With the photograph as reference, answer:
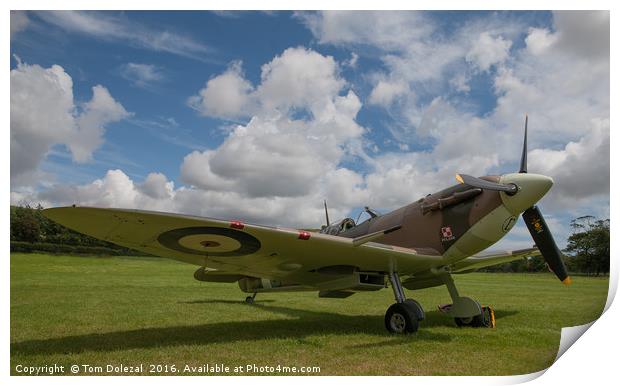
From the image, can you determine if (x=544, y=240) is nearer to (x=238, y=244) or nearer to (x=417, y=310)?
(x=417, y=310)

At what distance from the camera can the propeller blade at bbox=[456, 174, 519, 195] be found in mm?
6176

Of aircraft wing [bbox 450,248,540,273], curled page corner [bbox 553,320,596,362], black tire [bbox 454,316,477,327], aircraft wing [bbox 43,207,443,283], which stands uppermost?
aircraft wing [bbox 43,207,443,283]

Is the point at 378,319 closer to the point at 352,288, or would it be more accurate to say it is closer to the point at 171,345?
the point at 352,288

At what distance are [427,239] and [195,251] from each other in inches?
159

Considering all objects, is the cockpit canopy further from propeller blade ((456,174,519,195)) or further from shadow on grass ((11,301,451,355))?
propeller blade ((456,174,519,195))

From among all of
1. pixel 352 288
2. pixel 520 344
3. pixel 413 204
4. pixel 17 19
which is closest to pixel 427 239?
pixel 413 204

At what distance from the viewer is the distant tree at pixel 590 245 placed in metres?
5.48

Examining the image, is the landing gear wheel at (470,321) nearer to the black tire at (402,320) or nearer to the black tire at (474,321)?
the black tire at (474,321)

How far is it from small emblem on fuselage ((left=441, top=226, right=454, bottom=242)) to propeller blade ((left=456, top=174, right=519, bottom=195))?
1100 mm

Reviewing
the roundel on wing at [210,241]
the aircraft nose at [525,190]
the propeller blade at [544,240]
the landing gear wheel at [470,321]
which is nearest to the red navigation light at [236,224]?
the roundel on wing at [210,241]

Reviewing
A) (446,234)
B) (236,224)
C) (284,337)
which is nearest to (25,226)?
(236,224)

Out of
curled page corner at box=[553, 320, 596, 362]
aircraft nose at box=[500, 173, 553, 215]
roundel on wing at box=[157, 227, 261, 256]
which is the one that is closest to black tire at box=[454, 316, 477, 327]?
curled page corner at box=[553, 320, 596, 362]

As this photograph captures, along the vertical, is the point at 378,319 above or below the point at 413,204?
below

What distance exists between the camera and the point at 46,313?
29.4 ft
